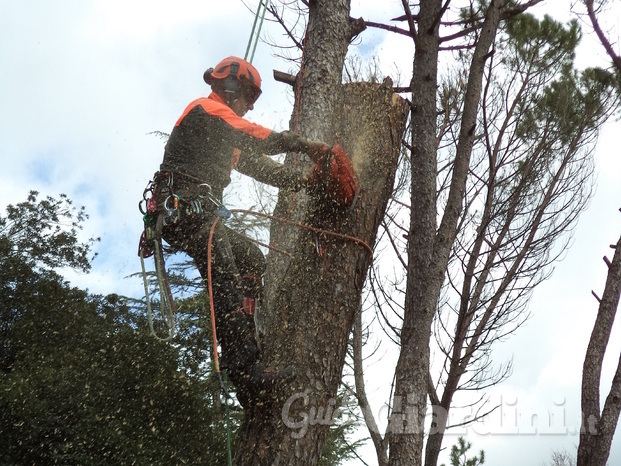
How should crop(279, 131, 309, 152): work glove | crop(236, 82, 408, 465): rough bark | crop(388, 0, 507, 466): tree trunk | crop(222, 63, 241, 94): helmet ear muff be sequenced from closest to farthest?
crop(236, 82, 408, 465): rough bark, crop(279, 131, 309, 152): work glove, crop(222, 63, 241, 94): helmet ear muff, crop(388, 0, 507, 466): tree trunk

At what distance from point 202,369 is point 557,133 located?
6.95 m

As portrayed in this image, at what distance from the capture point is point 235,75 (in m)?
3.91

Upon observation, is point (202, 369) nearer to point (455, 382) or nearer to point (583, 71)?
point (455, 382)

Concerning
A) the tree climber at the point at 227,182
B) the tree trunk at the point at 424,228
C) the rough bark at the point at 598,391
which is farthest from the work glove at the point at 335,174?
the rough bark at the point at 598,391

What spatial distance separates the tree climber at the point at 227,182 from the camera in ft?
11.3

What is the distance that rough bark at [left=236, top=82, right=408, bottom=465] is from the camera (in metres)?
3.24

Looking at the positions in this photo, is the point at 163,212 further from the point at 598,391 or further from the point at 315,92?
the point at 598,391

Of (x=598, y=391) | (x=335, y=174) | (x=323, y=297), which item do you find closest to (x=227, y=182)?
(x=335, y=174)

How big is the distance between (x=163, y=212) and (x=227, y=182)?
40 cm

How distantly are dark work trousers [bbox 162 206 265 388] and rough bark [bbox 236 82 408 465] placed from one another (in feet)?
0.42

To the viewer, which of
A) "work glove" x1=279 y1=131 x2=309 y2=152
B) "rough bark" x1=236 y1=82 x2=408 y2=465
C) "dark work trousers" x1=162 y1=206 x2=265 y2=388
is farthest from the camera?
"work glove" x1=279 y1=131 x2=309 y2=152

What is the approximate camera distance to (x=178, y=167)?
373 cm

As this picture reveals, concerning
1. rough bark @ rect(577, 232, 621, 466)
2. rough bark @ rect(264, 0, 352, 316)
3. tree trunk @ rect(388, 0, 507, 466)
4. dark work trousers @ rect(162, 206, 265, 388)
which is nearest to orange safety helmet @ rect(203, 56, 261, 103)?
rough bark @ rect(264, 0, 352, 316)

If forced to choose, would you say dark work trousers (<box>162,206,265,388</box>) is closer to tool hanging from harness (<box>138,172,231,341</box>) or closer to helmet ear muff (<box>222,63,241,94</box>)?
tool hanging from harness (<box>138,172,231,341</box>)
